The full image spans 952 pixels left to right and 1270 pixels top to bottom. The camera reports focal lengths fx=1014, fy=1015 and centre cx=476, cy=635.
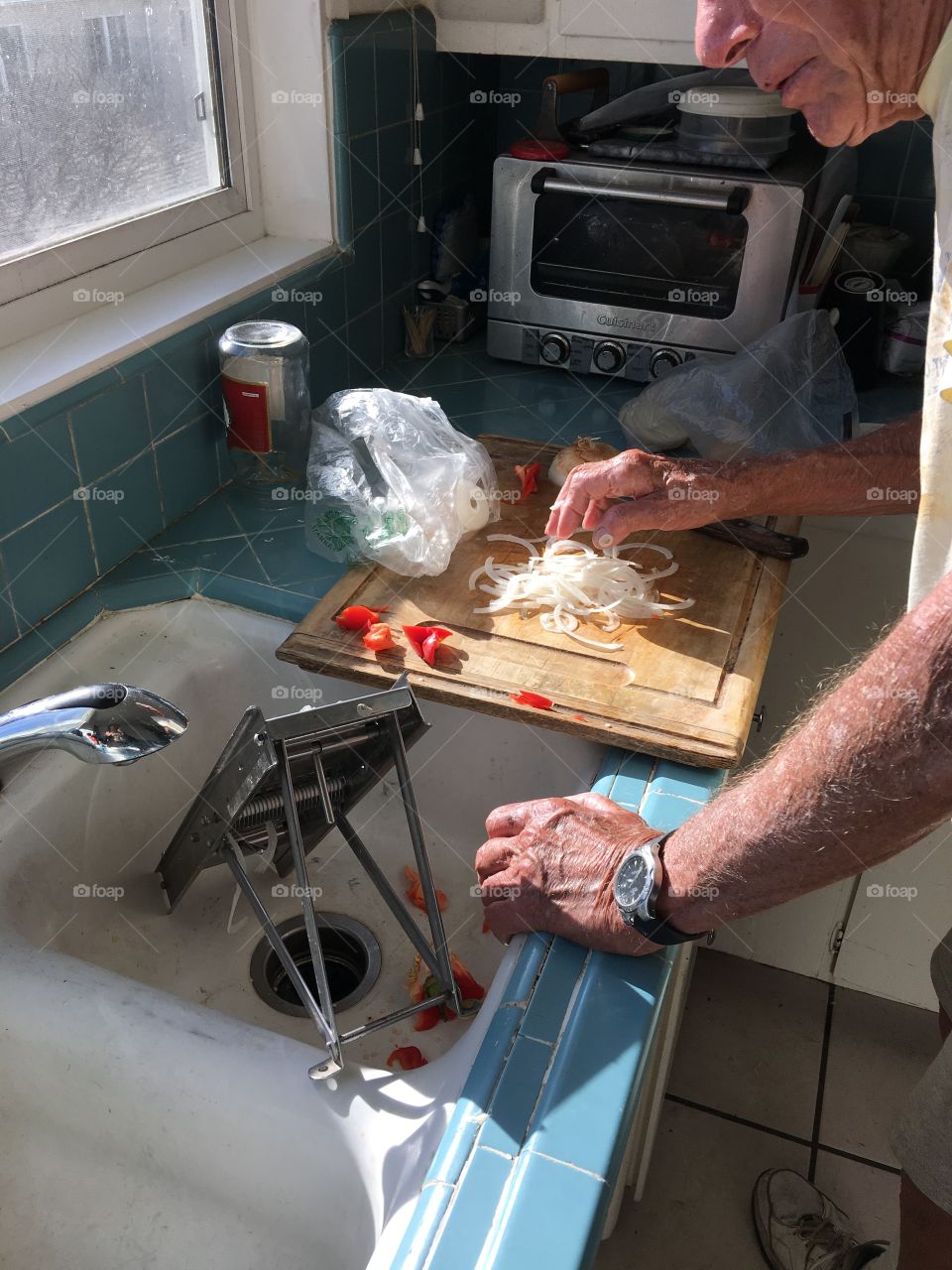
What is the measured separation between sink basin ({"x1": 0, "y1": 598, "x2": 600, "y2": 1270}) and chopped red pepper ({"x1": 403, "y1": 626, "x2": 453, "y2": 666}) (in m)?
0.17

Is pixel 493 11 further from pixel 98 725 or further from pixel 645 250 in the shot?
pixel 98 725

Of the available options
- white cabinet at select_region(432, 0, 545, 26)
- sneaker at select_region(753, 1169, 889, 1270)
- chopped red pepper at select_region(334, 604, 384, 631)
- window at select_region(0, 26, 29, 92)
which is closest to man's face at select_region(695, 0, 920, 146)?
chopped red pepper at select_region(334, 604, 384, 631)

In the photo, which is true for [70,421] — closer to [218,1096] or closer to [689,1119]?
[218,1096]

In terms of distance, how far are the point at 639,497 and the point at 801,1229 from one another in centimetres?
106

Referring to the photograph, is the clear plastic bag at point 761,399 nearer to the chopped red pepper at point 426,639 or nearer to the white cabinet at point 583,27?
the white cabinet at point 583,27

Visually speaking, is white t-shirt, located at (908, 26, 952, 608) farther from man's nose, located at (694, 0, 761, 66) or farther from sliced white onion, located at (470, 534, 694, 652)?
sliced white onion, located at (470, 534, 694, 652)

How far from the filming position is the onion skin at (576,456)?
4.60 feet

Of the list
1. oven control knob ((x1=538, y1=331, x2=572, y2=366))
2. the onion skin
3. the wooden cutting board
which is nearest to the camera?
the wooden cutting board

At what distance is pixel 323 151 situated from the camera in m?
1.51

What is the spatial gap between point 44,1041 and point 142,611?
0.53 m

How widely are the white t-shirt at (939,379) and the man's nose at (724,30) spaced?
155mm

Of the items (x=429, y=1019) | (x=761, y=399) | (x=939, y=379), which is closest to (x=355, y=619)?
(x=429, y=1019)

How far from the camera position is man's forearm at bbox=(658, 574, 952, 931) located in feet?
2.01

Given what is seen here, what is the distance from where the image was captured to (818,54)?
0.76 metres
